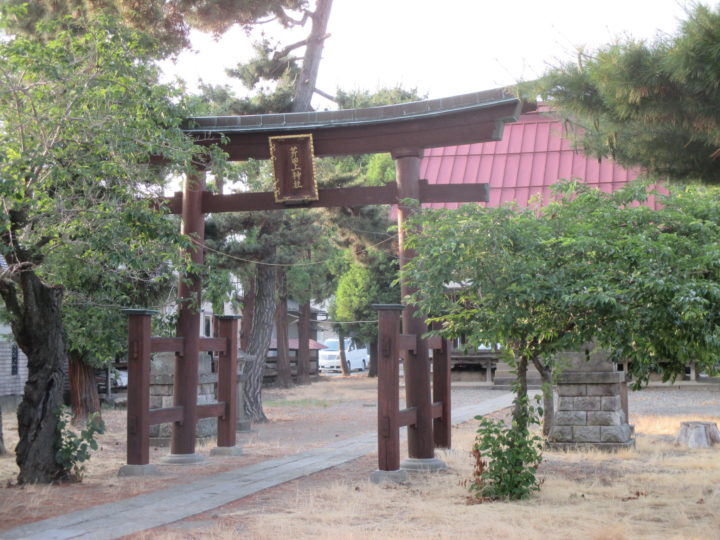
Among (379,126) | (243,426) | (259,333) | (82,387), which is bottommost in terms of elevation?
(243,426)

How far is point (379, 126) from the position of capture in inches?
473

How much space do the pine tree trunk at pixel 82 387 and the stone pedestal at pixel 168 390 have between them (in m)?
3.81

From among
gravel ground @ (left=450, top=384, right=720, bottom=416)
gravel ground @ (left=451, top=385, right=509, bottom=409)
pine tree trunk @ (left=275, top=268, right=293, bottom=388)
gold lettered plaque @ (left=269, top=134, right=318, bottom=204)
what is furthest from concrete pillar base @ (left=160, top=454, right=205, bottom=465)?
pine tree trunk @ (left=275, top=268, right=293, bottom=388)

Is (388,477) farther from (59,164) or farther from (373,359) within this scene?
(373,359)

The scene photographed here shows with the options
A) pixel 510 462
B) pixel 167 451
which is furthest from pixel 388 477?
pixel 167 451

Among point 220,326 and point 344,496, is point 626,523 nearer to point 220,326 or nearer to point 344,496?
point 344,496

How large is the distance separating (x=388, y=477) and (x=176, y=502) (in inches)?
105

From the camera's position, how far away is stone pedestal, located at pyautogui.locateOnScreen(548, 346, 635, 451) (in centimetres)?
1314

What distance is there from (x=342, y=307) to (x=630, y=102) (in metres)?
29.6

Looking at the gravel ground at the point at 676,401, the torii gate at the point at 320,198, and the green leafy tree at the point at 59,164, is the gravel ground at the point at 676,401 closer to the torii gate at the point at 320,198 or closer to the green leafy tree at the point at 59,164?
the torii gate at the point at 320,198

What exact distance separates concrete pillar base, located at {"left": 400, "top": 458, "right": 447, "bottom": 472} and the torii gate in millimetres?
14

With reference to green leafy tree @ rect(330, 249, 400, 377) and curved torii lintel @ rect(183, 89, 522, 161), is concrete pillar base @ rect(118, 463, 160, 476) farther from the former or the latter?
green leafy tree @ rect(330, 249, 400, 377)

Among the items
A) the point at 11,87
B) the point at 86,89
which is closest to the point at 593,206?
the point at 86,89

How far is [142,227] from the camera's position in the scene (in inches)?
368
